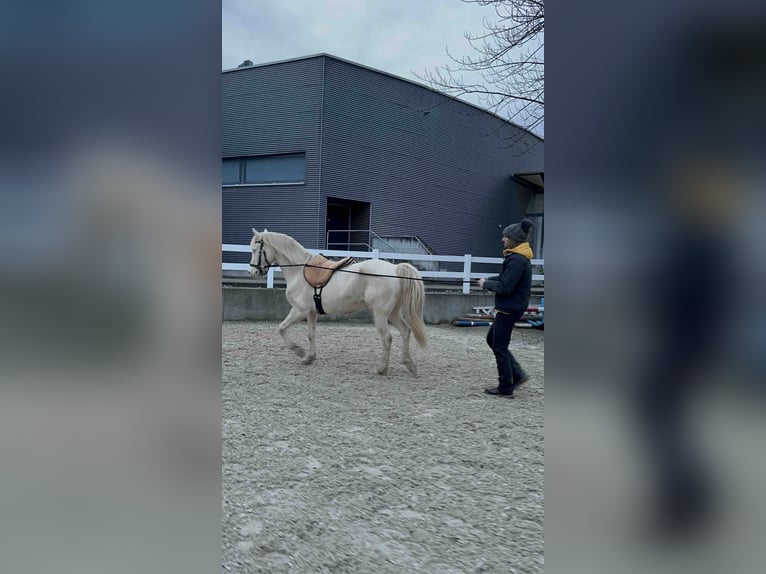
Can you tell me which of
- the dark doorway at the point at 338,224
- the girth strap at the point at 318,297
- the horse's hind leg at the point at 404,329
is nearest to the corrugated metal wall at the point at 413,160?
the dark doorway at the point at 338,224

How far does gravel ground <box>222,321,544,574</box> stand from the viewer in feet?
6.57

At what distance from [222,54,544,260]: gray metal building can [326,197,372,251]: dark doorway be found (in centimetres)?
4

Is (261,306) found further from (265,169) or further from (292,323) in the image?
(265,169)

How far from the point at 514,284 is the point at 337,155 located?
14.1m

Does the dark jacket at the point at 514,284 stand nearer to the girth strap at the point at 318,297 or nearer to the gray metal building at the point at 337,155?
the girth strap at the point at 318,297

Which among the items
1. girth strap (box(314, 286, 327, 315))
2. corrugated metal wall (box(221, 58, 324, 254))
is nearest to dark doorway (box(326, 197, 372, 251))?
corrugated metal wall (box(221, 58, 324, 254))

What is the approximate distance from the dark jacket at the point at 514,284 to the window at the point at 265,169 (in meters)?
13.8

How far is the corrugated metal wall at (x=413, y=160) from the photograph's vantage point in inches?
681

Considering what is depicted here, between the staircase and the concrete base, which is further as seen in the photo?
the staircase

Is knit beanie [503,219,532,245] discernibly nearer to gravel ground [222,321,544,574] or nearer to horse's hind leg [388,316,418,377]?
gravel ground [222,321,544,574]

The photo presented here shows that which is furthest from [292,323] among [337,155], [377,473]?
[337,155]
